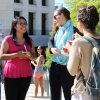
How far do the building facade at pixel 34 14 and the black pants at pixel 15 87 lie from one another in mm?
24208

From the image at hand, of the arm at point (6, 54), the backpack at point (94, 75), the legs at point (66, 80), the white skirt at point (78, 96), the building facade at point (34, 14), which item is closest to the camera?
the backpack at point (94, 75)

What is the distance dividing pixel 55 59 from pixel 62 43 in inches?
10.6

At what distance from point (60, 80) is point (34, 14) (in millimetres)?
26740

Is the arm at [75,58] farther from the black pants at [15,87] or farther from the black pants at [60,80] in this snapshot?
the black pants at [15,87]

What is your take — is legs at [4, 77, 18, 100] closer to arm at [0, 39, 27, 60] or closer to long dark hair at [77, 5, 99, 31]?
arm at [0, 39, 27, 60]

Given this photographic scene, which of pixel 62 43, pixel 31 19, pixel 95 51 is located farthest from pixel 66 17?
pixel 31 19

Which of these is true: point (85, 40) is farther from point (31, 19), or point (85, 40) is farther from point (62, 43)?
point (31, 19)

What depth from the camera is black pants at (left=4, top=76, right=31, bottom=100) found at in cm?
344

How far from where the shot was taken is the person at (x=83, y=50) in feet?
7.07

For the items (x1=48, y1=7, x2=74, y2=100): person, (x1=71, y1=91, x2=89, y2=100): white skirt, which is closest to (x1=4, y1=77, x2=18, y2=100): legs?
(x1=48, y1=7, x2=74, y2=100): person

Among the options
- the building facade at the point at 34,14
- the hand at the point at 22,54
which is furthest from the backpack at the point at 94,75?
the building facade at the point at 34,14

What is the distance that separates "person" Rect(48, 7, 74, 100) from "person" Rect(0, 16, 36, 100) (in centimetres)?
42

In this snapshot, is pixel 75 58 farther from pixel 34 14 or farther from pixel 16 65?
pixel 34 14

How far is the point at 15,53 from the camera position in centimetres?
344
